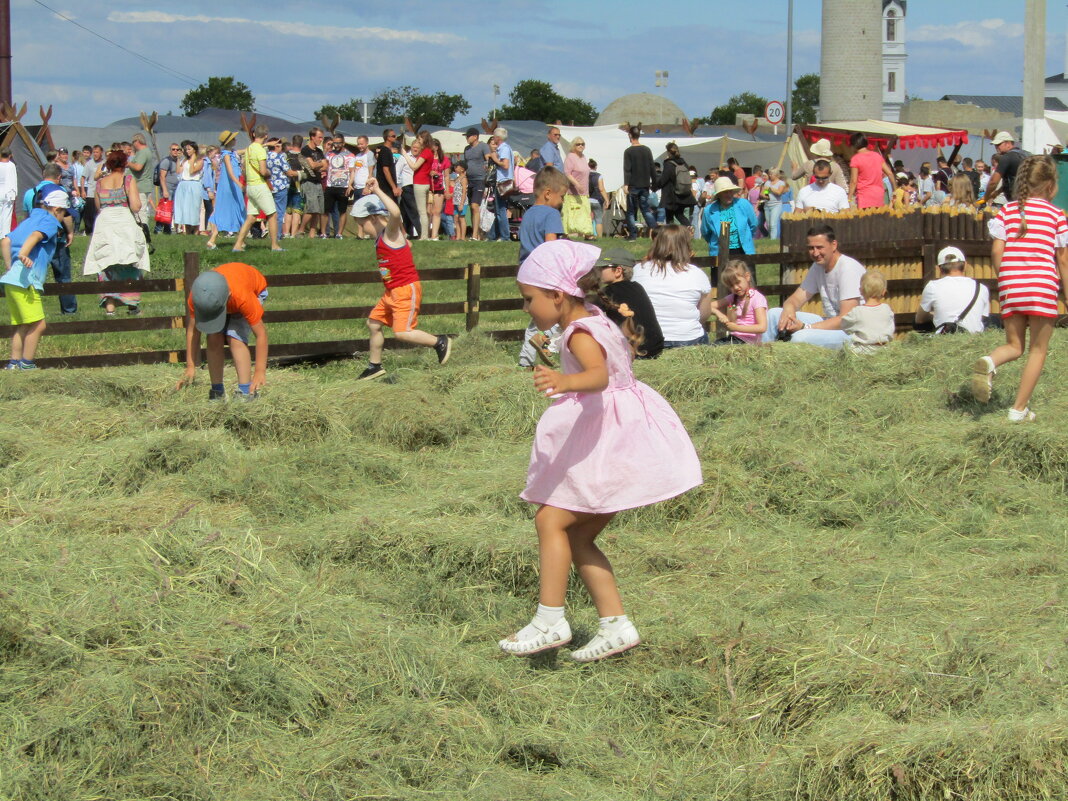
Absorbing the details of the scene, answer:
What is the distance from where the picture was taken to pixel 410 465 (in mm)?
7590

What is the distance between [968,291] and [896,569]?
584 cm

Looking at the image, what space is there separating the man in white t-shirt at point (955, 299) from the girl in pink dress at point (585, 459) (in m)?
6.86

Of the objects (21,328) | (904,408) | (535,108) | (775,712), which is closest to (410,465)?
(904,408)

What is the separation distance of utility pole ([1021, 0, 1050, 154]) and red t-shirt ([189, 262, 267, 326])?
34.1 ft

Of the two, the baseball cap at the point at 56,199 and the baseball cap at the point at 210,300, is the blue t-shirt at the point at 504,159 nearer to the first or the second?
the baseball cap at the point at 56,199

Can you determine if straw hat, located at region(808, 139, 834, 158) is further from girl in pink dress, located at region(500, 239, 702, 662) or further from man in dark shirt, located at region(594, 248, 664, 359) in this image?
girl in pink dress, located at region(500, 239, 702, 662)

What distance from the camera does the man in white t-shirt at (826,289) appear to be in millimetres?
10539

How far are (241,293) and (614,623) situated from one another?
522cm

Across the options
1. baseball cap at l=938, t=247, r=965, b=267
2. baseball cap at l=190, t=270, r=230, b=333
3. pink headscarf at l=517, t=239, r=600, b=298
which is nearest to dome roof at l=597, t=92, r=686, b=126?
baseball cap at l=938, t=247, r=965, b=267

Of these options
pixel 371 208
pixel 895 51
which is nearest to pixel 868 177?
pixel 371 208

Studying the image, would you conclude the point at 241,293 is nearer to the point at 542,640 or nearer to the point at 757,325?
the point at 757,325

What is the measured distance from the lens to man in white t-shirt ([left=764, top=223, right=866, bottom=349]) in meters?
10.5

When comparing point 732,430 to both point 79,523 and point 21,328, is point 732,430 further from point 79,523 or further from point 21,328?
point 21,328

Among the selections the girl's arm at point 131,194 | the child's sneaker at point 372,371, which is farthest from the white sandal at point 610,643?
the girl's arm at point 131,194
